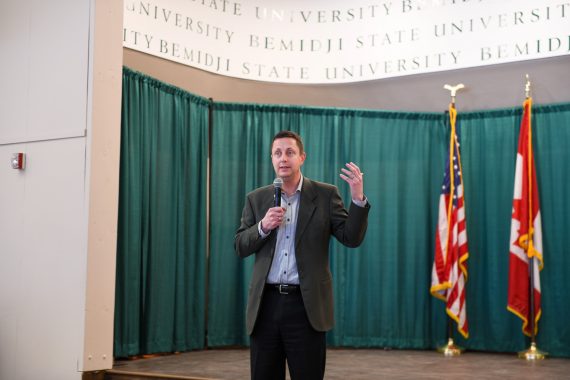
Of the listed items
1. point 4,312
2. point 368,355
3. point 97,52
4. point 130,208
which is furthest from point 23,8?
point 368,355

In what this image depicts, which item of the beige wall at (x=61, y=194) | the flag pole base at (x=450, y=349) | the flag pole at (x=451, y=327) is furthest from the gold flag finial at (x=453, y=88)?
the beige wall at (x=61, y=194)

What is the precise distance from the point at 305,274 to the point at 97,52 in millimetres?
2659

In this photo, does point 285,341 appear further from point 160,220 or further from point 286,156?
point 160,220

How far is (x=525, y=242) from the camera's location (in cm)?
581

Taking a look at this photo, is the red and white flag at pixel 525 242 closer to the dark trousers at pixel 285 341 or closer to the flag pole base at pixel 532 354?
the flag pole base at pixel 532 354

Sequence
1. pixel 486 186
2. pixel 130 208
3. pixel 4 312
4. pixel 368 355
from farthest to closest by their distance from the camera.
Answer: pixel 486 186
pixel 368 355
pixel 130 208
pixel 4 312

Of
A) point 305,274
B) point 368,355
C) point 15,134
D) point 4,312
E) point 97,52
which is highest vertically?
point 97,52

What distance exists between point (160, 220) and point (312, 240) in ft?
10.3

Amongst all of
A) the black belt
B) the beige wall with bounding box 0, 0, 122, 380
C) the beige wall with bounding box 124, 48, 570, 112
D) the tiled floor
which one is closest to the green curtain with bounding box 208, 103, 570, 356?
the beige wall with bounding box 124, 48, 570, 112

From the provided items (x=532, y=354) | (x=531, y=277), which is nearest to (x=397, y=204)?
(x=531, y=277)

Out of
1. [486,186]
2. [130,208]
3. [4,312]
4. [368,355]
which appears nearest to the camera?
[4,312]

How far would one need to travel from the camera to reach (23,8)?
5.05 meters

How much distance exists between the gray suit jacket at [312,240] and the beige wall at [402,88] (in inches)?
130

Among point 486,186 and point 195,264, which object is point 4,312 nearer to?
point 195,264
